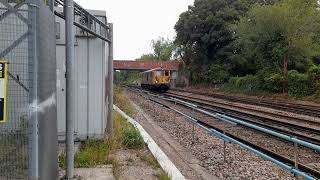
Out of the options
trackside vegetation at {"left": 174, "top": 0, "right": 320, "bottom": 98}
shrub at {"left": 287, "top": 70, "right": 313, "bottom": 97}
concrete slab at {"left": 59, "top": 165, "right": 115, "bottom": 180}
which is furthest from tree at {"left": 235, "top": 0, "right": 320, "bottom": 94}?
concrete slab at {"left": 59, "top": 165, "right": 115, "bottom": 180}

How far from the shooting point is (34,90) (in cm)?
362

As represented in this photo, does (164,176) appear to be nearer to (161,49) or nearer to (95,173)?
(95,173)

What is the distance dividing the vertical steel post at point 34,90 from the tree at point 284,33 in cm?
3147

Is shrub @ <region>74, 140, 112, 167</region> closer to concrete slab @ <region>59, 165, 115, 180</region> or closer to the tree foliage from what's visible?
concrete slab @ <region>59, 165, 115, 180</region>

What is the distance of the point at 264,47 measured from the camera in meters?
36.1

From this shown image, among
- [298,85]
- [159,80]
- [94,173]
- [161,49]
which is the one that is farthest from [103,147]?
[161,49]

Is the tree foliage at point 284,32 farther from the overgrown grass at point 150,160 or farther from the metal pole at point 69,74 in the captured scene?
the metal pole at point 69,74

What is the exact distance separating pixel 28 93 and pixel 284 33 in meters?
32.3

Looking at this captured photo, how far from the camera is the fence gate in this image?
360cm

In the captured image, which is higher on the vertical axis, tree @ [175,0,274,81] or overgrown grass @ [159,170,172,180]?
tree @ [175,0,274,81]

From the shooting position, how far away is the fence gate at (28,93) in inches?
142

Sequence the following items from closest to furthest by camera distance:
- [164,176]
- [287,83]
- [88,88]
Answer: [164,176] → [88,88] → [287,83]

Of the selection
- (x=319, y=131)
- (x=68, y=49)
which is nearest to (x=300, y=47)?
(x=319, y=131)

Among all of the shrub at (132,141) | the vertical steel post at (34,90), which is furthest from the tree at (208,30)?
the vertical steel post at (34,90)
